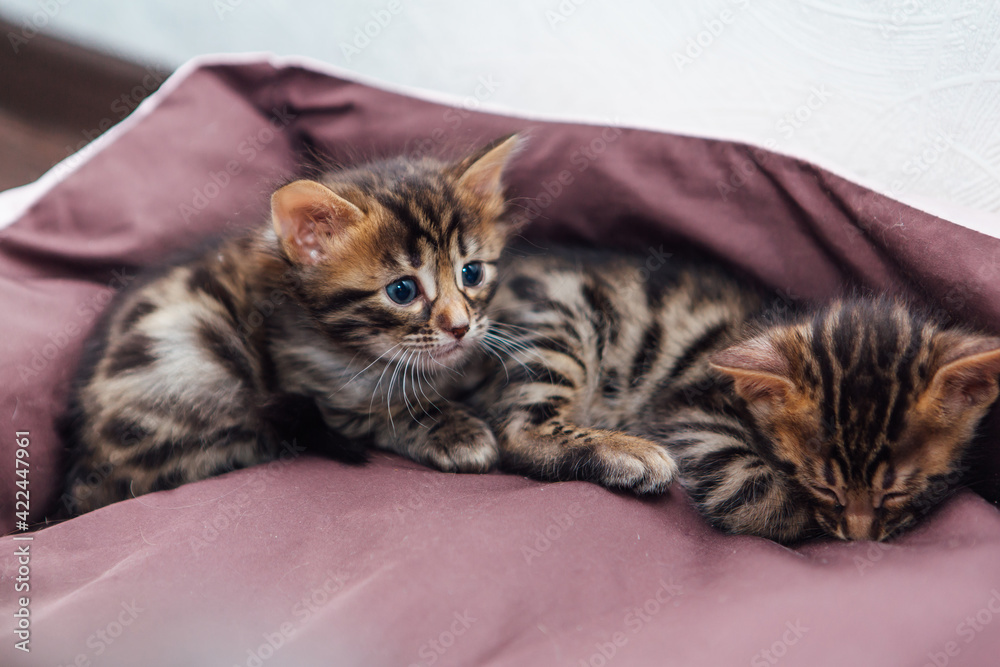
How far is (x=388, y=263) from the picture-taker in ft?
4.47

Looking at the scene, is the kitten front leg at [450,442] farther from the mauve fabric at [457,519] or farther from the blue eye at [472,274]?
the blue eye at [472,274]

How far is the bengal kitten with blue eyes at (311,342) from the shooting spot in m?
1.35

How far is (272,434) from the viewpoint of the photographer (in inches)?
56.0

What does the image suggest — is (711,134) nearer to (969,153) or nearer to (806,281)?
(806,281)

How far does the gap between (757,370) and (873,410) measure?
0.20 metres

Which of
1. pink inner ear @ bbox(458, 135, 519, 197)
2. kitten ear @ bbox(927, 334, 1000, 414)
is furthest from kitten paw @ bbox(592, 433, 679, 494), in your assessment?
pink inner ear @ bbox(458, 135, 519, 197)

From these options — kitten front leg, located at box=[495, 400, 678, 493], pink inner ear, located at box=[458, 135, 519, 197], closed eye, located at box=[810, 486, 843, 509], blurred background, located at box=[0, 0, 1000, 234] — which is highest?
blurred background, located at box=[0, 0, 1000, 234]

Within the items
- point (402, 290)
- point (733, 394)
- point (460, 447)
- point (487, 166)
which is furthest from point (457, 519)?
point (487, 166)

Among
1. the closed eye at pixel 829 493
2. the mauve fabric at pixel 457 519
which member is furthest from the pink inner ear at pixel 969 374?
the closed eye at pixel 829 493

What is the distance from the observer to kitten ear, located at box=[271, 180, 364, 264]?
127cm

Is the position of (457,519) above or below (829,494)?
below

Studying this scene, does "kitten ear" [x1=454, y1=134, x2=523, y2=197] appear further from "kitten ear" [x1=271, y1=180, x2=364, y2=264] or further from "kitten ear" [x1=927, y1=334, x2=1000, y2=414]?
"kitten ear" [x1=927, y1=334, x2=1000, y2=414]

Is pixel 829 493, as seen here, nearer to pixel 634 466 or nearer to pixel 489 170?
pixel 634 466

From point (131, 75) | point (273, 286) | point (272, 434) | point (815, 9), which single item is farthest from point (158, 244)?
point (815, 9)
